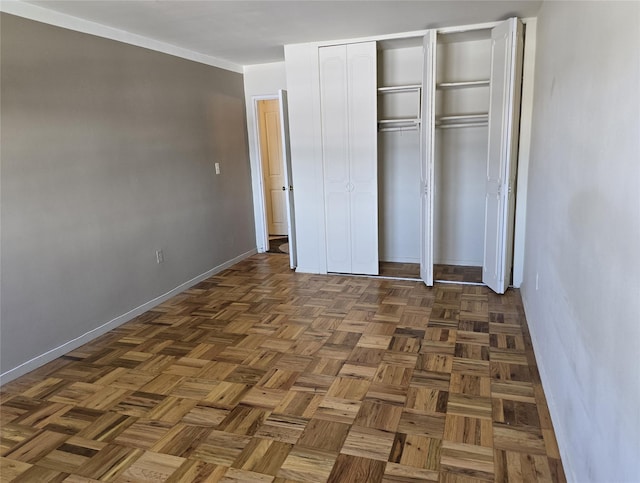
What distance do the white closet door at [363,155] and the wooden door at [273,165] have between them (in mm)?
2278

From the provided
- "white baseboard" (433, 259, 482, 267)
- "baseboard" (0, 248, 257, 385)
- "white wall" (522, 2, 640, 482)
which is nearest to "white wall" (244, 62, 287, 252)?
"baseboard" (0, 248, 257, 385)

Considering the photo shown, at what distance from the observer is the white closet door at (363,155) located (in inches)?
169

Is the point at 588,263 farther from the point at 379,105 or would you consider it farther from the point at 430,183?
the point at 379,105

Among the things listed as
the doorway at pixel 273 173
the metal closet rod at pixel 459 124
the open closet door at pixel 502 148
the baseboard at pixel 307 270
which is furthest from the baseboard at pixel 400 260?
the metal closet rod at pixel 459 124

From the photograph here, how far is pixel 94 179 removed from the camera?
3379mm

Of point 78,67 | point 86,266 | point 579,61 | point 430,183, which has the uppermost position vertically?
point 78,67

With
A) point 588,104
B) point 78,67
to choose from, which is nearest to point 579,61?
point 588,104

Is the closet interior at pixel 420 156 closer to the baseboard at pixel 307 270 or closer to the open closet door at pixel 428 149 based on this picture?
the open closet door at pixel 428 149

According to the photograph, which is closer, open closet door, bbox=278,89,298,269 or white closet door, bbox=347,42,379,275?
white closet door, bbox=347,42,379,275

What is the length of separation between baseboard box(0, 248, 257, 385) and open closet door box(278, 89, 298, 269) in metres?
0.93

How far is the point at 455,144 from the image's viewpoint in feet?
15.7

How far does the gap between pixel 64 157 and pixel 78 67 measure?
0.70m

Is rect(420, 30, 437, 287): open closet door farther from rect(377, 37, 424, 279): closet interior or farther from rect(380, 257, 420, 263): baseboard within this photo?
rect(380, 257, 420, 263): baseboard

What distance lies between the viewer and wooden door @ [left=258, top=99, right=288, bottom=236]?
22.2 feet
